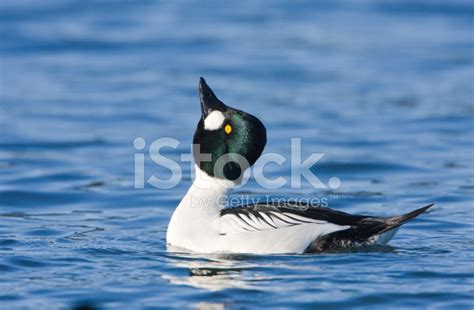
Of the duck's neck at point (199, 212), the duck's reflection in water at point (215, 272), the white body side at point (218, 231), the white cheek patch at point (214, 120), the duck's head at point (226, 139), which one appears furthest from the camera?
the white cheek patch at point (214, 120)

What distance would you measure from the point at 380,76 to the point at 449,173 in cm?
659

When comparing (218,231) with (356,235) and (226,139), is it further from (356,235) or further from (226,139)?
(356,235)

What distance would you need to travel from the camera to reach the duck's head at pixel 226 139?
966 cm

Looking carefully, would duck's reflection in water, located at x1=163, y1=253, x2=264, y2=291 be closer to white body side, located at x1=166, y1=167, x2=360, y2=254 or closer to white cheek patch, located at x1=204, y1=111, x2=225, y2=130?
white body side, located at x1=166, y1=167, x2=360, y2=254

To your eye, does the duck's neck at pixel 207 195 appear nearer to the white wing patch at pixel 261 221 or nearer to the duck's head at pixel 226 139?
the duck's head at pixel 226 139

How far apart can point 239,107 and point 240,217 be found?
8.79 m

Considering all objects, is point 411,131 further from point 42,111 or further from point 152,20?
point 152,20

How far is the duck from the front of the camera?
30.4 ft

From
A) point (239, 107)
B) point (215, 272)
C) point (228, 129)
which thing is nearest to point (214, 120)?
point (228, 129)

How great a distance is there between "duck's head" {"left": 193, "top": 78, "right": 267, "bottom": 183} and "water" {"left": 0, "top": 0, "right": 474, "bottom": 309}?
888mm

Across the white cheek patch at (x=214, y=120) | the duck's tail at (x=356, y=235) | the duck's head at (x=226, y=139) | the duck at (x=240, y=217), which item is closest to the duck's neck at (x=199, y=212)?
the duck at (x=240, y=217)

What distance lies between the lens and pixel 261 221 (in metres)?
9.34

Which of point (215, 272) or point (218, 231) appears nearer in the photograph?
point (215, 272)

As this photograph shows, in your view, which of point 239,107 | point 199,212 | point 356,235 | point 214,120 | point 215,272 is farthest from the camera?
point 239,107
